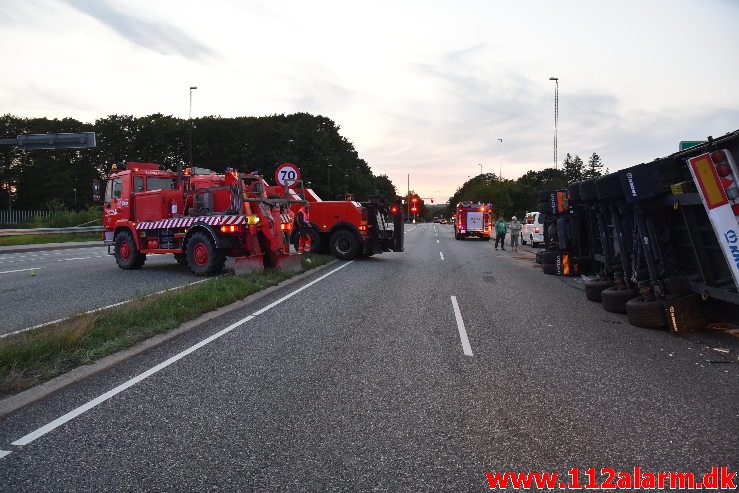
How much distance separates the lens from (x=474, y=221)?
4034 centimetres

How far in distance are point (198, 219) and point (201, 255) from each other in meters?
0.96

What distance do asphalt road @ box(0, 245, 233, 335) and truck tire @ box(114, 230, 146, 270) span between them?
0.25m

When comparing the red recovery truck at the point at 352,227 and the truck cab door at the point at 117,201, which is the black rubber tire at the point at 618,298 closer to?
the red recovery truck at the point at 352,227

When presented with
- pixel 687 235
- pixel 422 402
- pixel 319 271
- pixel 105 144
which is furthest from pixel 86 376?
pixel 105 144

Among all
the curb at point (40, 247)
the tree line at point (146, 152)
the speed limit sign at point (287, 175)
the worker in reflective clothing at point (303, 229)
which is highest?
the tree line at point (146, 152)

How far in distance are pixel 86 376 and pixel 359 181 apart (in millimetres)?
84892

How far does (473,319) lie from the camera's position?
8445mm

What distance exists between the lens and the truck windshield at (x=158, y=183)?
15.5 meters

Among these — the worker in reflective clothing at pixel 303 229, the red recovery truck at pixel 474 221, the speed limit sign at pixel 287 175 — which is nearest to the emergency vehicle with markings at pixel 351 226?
the worker in reflective clothing at pixel 303 229

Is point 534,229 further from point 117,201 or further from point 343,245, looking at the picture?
point 117,201

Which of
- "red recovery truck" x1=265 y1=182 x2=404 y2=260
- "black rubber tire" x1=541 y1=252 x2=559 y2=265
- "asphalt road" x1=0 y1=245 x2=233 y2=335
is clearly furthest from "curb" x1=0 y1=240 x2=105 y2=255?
"black rubber tire" x1=541 y1=252 x2=559 y2=265

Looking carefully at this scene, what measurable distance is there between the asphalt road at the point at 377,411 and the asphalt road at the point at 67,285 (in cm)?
317

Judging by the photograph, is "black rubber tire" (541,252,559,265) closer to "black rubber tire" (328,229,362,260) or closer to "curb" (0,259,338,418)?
"black rubber tire" (328,229,362,260)

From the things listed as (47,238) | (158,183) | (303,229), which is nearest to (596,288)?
(303,229)
